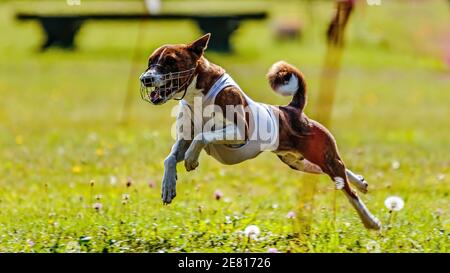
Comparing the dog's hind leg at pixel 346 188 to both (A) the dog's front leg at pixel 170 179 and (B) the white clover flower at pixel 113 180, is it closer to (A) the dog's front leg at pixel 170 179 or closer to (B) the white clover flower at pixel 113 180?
(A) the dog's front leg at pixel 170 179

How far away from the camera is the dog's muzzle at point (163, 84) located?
516 centimetres

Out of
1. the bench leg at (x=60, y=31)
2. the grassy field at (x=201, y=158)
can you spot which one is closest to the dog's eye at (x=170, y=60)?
the grassy field at (x=201, y=158)

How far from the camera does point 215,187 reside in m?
7.87

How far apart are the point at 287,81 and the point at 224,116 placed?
1.75ft

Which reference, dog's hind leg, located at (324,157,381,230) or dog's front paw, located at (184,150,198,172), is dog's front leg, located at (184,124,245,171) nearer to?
dog's front paw, located at (184,150,198,172)

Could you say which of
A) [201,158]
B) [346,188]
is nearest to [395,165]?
[201,158]

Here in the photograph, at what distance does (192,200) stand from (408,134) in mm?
4911

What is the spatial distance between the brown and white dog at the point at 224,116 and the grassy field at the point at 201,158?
0.39 meters

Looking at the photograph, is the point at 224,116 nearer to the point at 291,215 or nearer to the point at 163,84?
the point at 163,84

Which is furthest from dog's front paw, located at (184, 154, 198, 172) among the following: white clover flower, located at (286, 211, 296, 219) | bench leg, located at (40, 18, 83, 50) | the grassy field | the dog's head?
bench leg, located at (40, 18, 83, 50)

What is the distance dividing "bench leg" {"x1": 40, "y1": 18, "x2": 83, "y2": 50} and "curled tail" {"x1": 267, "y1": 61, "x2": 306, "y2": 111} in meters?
14.0

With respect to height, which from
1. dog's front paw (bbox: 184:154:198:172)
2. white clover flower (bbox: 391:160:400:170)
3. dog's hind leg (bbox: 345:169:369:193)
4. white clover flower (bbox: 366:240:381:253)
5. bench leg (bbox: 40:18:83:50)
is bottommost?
white clover flower (bbox: 366:240:381:253)

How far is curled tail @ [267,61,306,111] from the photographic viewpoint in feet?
18.6
